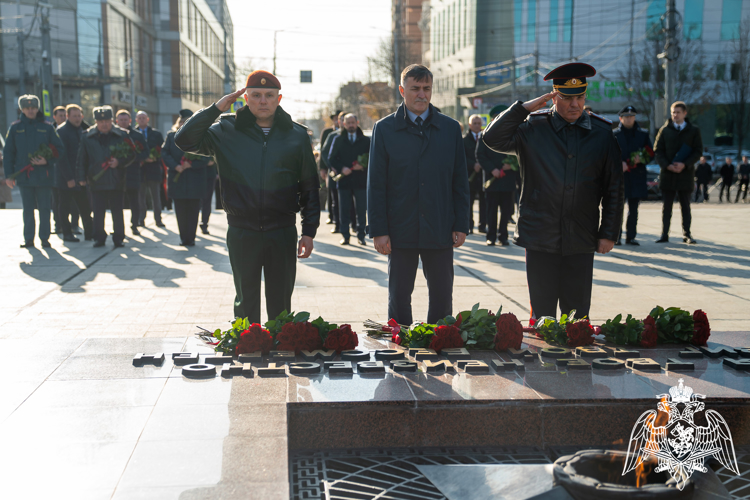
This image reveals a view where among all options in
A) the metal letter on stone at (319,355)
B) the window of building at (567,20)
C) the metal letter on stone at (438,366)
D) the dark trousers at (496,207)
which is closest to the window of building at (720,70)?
the window of building at (567,20)

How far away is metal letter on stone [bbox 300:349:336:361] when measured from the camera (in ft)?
16.3

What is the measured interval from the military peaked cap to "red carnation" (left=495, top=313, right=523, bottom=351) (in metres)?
1.62

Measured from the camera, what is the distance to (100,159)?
1211cm

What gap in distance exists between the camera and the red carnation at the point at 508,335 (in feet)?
16.8

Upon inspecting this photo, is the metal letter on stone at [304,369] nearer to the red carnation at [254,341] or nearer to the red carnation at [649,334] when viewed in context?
the red carnation at [254,341]

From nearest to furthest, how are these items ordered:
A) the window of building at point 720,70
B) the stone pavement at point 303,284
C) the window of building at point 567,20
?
1. the stone pavement at point 303,284
2. the window of building at point 720,70
3. the window of building at point 567,20

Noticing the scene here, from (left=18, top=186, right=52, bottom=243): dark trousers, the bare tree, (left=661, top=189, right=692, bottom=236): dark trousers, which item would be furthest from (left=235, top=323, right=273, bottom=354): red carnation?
the bare tree

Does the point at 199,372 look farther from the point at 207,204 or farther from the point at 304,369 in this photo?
the point at 207,204

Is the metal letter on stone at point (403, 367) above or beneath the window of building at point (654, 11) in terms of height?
beneath

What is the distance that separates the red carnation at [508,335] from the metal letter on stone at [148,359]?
7.29 feet

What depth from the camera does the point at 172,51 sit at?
6525 centimetres

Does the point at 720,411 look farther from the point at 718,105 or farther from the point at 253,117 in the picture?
the point at 718,105

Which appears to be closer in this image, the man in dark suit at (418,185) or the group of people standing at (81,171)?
the man in dark suit at (418,185)

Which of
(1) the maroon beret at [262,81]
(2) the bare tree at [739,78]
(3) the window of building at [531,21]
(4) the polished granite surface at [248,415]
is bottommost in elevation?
(4) the polished granite surface at [248,415]
